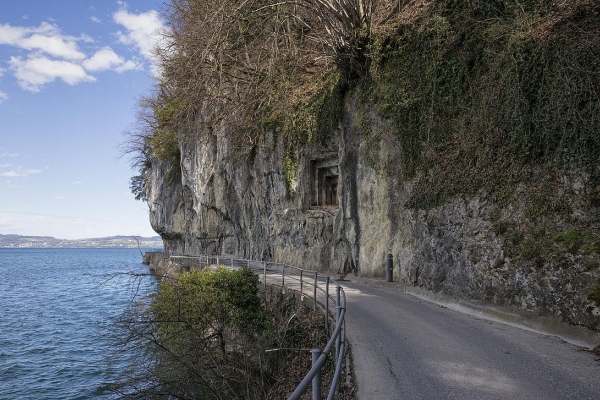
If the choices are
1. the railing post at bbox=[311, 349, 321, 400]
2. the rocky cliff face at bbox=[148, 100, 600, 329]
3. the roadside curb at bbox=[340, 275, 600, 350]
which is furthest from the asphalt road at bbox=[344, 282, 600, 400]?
the railing post at bbox=[311, 349, 321, 400]

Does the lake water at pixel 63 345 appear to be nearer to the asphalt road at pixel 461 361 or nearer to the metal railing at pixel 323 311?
the metal railing at pixel 323 311

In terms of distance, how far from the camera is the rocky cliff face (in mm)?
8242

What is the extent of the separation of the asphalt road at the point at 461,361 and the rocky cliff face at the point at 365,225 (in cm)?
102

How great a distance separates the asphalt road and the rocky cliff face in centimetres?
102

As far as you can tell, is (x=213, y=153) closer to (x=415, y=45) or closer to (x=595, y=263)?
(x=415, y=45)

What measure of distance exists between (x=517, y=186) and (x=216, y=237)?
26.7m

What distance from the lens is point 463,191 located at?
11031 millimetres

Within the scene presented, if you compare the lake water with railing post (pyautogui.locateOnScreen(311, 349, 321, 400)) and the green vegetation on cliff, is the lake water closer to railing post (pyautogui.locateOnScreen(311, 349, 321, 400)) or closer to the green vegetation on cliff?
railing post (pyautogui.locateOnScreen(311, 349, 321, 400))

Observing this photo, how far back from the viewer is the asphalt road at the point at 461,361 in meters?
5.18

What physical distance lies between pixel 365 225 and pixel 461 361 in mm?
9848

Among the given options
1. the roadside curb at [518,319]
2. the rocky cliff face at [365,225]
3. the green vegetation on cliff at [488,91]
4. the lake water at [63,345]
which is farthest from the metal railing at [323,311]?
the lake water at [63,345]

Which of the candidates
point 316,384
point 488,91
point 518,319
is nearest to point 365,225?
point 488,91

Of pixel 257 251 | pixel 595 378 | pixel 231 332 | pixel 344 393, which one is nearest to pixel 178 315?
pixel 231 332

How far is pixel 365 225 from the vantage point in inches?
629
